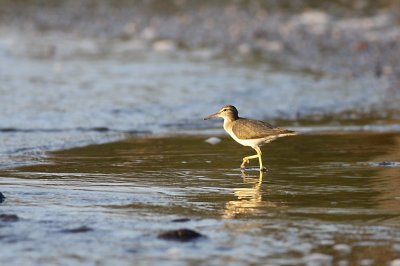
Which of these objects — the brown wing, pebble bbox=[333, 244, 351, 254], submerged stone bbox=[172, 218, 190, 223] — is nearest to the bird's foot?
the brown wing

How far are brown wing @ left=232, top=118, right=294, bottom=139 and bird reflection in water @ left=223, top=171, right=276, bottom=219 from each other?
80 cm

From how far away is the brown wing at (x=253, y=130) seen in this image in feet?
29.2

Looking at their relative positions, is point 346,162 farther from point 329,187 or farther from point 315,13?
point 315,13

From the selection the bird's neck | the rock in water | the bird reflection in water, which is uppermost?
the bird's neck

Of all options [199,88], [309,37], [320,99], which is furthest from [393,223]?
[309,37]

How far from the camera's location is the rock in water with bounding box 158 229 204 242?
235 inches

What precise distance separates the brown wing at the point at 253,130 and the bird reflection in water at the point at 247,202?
0.80 metres

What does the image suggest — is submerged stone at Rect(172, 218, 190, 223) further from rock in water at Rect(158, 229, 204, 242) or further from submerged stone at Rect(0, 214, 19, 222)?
submerged stone at Rect(0, 214, 19, 222)

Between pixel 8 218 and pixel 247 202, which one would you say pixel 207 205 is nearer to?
pixel 247 202

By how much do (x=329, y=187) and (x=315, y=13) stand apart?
16.4m

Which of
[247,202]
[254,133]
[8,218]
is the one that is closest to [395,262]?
[247,202]

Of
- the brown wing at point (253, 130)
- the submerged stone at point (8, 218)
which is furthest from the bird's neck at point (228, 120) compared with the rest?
the submerged stone at point (8, 218)

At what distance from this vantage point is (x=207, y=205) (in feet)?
23.1

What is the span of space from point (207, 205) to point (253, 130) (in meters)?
2.09
